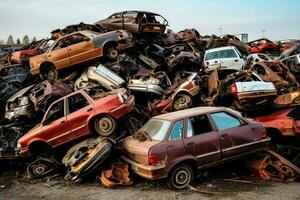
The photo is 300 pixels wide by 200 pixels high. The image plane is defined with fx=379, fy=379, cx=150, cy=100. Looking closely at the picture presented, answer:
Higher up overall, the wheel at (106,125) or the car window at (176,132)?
the car window at (176,132)

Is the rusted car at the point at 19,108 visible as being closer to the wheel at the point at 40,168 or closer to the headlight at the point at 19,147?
the headlight at the point at 19,147

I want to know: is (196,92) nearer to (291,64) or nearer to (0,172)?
(291,64)

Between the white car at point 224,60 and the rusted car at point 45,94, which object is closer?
the rusted car at point 45,94

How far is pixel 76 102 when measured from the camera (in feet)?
36.7

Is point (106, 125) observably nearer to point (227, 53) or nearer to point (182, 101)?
point (182, 101)

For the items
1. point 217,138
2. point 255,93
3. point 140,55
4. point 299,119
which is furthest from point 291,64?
point 217,138

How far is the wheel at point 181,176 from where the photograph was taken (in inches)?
330

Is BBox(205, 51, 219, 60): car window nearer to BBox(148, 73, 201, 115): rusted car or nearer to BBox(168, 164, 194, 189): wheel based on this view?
BBox(148, 73, 201, 115): rusted car

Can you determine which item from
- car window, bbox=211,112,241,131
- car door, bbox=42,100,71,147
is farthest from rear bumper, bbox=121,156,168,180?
car door, bbox=42,100,71,147

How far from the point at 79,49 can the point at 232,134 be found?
8896 millimetres

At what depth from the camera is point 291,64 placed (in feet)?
49.9

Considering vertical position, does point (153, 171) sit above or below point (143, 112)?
below

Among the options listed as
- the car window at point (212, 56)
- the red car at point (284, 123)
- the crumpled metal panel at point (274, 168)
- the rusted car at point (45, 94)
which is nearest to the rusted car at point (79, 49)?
the rusted car at point (45, 94)

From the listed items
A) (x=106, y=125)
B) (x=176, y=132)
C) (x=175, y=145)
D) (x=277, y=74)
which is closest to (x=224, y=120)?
(x=176, y=132)
